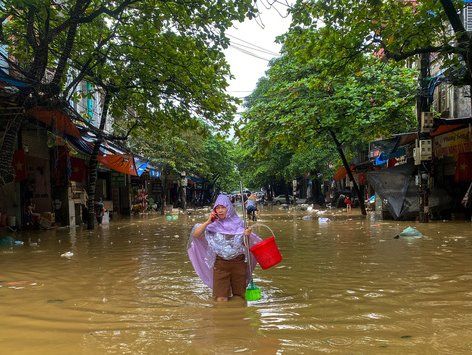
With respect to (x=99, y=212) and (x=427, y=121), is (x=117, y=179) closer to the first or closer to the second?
(x=99, y=212)

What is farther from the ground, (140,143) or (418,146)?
(140,143)

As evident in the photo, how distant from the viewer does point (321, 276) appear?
286 inches

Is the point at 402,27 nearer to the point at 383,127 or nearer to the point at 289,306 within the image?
the point at 383,127

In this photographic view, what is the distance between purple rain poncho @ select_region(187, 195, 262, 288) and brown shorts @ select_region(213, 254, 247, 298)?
11 cm

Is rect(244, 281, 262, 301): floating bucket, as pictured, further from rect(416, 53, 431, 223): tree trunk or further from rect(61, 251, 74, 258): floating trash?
rect(416, 53, 431, 223): tree trunk

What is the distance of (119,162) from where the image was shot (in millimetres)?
20781

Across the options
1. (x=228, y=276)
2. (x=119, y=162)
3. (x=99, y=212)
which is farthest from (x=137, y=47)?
(x=99, y=212)

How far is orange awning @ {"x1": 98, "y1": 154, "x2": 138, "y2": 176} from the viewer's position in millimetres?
20188

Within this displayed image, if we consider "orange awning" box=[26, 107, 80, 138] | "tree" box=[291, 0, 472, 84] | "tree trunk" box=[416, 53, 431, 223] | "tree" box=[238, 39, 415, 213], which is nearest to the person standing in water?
"tree" box=[291, 0, 472, 84]

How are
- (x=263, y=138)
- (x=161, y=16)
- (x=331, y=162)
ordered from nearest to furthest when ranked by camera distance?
(x=161, y=16)
(x=263, y=138)
(x=331, y=162)

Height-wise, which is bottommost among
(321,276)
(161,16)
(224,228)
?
(321,276)

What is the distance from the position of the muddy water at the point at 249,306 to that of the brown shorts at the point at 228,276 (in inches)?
8.4

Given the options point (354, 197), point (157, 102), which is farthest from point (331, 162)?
point (157, 102)

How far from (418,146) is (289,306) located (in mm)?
13135
